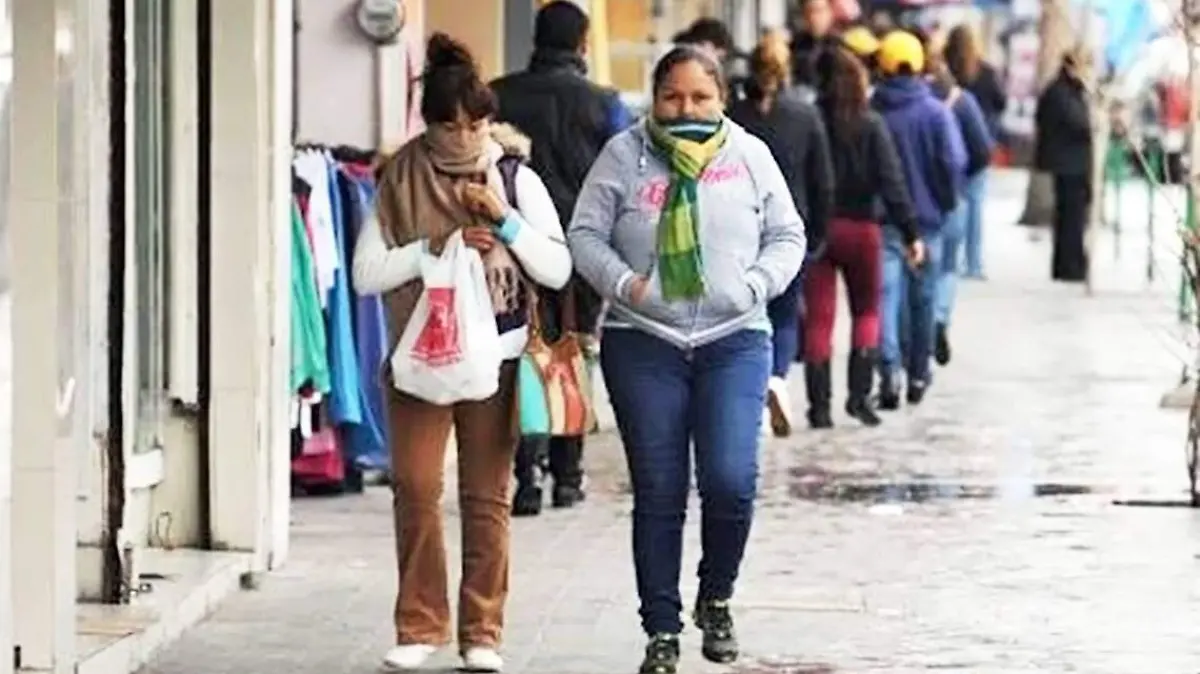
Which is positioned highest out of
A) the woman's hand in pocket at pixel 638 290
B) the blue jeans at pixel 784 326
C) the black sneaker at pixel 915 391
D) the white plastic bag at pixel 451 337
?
the woman's hand in pocket at pixel 638 290

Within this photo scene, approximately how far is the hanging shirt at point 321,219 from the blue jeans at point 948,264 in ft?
22.0

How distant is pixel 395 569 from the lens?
12477 mm

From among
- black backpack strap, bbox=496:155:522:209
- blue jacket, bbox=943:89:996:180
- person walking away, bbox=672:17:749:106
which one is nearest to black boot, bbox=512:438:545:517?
person walking away, bbox=672:17:749:106

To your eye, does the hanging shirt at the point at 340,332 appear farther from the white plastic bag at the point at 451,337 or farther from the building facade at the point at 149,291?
the white plastic bag at the point at 451,337

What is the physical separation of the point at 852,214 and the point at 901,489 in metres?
2.39

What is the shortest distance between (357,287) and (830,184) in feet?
21.1

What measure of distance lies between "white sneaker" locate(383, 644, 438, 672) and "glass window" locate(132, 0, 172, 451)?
6.55 feet

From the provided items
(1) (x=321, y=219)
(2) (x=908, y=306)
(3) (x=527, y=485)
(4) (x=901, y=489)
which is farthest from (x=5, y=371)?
(2) (x=908, y=306)

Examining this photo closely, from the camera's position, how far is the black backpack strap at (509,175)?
1034cm

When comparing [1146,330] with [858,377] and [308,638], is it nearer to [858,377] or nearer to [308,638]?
[858,377]

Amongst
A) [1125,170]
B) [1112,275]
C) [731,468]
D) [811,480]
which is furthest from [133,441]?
[1125,170]

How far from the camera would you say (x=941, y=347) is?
21.8m

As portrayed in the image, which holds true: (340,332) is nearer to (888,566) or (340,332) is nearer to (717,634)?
(888,566)

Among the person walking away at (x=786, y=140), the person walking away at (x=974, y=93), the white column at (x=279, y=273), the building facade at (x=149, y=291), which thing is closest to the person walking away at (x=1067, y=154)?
the person walking away at (x=974, y=93)
